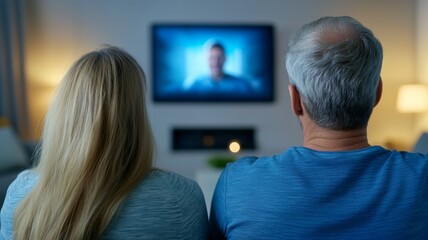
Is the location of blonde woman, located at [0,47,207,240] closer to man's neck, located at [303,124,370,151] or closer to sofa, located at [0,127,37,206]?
man's neck, located at [303,124,370,151]

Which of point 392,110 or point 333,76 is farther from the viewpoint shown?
point 392,110

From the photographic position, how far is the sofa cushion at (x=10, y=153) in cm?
313

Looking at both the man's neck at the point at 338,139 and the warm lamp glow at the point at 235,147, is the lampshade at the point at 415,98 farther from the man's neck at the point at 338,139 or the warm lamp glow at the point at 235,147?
the man's neck at the point at 338,139

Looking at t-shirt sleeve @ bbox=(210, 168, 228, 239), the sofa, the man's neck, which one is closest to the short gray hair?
the man's neck

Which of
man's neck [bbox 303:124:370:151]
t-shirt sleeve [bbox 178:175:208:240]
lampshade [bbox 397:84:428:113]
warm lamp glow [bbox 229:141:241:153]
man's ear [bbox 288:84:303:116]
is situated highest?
lampshade [bbox 397:84:428:113]

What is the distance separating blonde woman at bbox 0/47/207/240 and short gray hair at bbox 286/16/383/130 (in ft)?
1.16

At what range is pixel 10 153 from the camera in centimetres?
321

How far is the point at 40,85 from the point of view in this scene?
14.4ft

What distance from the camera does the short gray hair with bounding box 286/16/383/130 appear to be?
A: 2.72 ft

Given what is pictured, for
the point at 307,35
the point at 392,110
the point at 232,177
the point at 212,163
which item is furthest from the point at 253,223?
the point at 392,110

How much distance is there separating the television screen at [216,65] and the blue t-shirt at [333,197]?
11.7 feet

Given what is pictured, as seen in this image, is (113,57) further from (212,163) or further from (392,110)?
(392,110)

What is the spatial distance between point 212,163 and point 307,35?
255 centimetres

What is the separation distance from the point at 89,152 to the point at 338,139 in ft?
1.74
